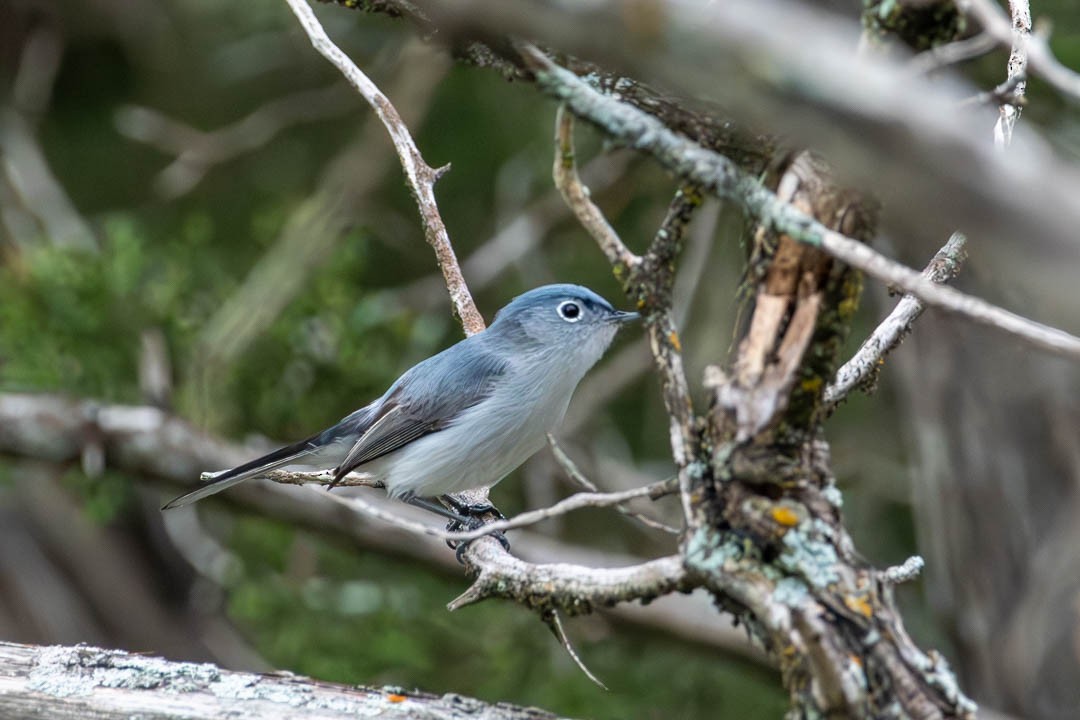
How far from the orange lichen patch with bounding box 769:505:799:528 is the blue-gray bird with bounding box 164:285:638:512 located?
1426mm

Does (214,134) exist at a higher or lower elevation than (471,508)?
higher

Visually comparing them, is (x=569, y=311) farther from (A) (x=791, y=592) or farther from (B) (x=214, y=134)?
(B) (x=214, y=134)

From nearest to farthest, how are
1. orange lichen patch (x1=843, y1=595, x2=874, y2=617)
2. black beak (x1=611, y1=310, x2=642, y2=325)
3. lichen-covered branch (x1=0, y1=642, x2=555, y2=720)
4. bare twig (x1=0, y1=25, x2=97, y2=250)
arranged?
orange lichen patch (x1=843, y1=595, x2=874, y2=617) < lichen-covered branch (x1=0, y1=642, x2=555, y2=720) < black beak (x1=611, y1=310, x2=642, y2=325) < bare twig (x1=0, y1=25, x2=97, y2=250)

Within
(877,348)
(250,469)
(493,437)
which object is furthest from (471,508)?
(877,348)

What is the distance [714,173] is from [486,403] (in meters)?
1.69

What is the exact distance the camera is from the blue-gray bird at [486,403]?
299cm

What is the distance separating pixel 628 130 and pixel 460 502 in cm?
193

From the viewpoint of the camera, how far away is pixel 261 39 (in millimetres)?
5344

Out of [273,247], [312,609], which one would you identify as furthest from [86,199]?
[312,609]

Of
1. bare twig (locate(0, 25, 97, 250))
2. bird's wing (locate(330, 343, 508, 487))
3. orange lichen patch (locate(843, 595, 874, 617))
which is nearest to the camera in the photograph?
orange lichen patch (locate(843, 595, 874, 617))

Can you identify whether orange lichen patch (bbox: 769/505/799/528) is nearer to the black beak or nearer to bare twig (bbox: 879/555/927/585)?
bare twig (bbox: 879/555/927/585)

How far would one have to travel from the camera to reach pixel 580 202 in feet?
5.61

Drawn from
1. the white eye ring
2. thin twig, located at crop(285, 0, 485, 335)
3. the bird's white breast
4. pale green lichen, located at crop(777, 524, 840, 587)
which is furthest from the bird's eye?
pale green lichen, located at crop(777, 524, 840, 587)

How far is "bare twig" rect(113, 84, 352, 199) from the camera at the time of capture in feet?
16.3
